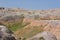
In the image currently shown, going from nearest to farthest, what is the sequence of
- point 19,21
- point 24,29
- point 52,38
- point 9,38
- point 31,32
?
point 9,38
point 52,38
point 31,32
point 24,29
point 19,21

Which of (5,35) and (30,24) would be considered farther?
(30,24)

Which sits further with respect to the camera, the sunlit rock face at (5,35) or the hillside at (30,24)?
the hillside at (30,24)

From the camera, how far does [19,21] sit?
120 ft

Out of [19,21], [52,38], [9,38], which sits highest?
[9,38]

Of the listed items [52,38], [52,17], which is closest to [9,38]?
[52,38]

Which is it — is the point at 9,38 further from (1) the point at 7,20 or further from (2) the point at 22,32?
(1) the point at 7,20

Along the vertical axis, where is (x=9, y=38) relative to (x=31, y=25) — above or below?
above

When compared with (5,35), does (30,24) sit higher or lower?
lower

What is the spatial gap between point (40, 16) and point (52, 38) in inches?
565

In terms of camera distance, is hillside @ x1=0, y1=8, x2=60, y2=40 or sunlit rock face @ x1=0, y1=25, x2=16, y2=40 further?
hillside @ x1=0, y1=8, x2=60, y2=40

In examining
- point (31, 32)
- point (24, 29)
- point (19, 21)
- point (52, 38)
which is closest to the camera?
point (52, 38)

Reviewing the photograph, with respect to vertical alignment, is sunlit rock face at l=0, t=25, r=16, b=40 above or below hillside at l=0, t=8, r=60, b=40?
above

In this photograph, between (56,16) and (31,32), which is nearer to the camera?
(31,32)

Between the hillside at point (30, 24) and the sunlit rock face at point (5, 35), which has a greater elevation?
the sunlit rock face at point (5, 35)
